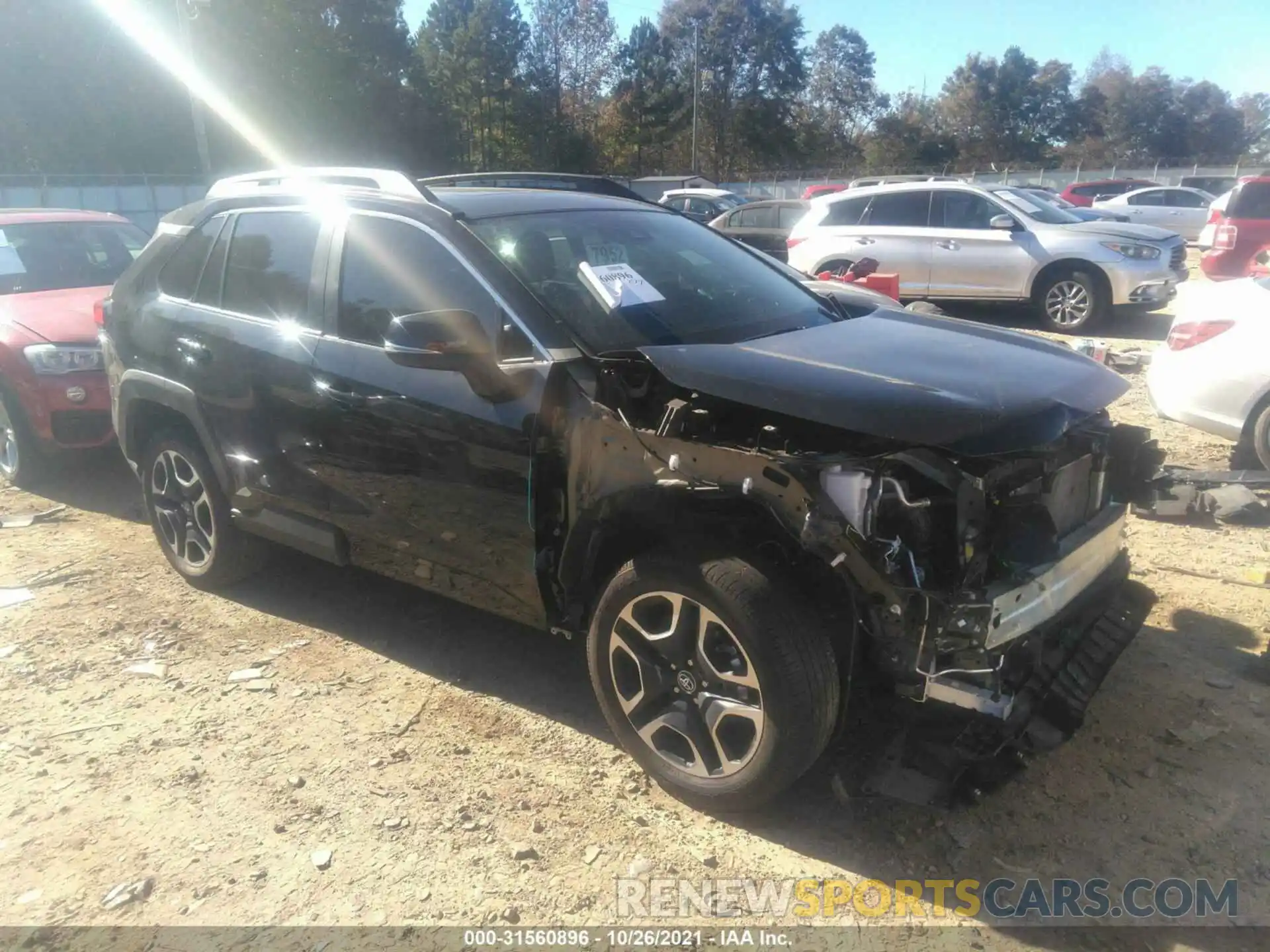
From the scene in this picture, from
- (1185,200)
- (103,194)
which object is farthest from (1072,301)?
(103,194)

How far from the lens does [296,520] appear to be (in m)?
3.93

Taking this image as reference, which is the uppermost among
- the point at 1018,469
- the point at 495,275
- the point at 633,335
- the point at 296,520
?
→ the point at 495,275

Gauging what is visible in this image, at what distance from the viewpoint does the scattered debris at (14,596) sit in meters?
4.53

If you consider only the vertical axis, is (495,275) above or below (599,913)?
above

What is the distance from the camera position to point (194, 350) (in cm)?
416

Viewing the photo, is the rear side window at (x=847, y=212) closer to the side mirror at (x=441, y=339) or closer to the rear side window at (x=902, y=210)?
the rear side window at (x=902, y=210)

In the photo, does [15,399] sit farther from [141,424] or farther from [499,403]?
[499,403]

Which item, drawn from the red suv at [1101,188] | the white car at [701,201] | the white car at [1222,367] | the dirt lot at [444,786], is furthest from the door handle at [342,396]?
the red suv at [1101,188]

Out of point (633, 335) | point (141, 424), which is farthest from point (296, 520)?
point (633, 335)

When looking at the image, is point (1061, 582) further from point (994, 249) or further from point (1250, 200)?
point (1250, 200)

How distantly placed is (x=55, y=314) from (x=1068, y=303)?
33.6 feet

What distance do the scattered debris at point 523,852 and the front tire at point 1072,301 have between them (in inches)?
401

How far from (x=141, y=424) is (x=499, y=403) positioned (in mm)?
2571

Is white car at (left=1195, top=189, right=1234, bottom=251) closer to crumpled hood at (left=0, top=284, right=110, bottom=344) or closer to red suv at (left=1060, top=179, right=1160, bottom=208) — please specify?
red suv at (left=1060, top=179, right=1160, bottom=208)
